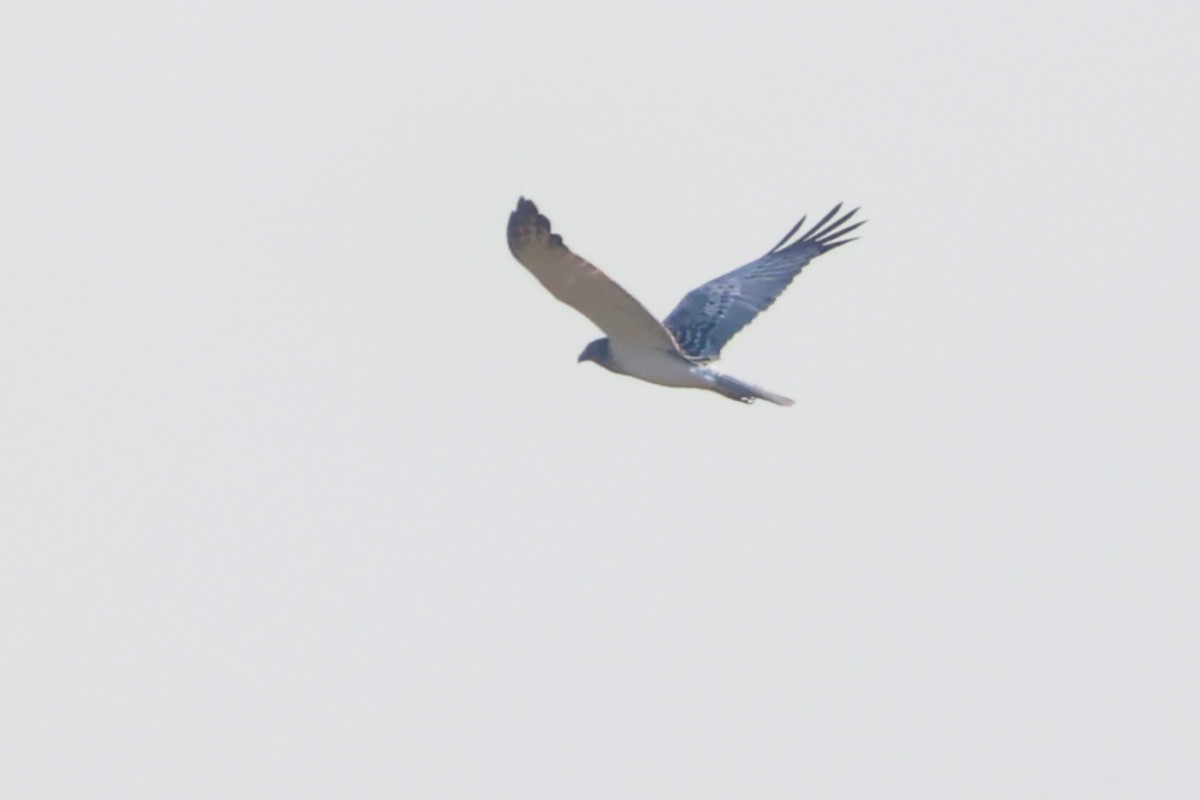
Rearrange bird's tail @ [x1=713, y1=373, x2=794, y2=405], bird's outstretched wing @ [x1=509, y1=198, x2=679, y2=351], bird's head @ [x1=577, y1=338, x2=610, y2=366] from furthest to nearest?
bird's tail @ [x1=713, y1=373, x2=794, y2=405]
bird's head @ [x1=577, y1=338, x2=610, y2=366]
bird's outstretched wing @ [x1=509, y1=198, x2=679, y2=351]

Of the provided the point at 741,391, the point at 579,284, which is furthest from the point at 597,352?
the point at 579,284

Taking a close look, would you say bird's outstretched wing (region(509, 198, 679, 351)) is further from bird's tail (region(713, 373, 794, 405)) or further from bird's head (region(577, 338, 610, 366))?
bird's tail (region(713, 373, 794, 405))

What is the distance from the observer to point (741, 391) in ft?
66.7

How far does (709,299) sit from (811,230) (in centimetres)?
172

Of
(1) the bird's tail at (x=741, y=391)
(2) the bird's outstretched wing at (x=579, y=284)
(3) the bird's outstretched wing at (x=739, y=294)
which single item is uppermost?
(3) the bird's outstretched wing at (x=739, y=294)

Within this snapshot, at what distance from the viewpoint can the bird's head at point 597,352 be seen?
1992cm

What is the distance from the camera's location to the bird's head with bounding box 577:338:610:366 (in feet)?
65.4

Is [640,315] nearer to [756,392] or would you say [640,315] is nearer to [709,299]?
[756,392]

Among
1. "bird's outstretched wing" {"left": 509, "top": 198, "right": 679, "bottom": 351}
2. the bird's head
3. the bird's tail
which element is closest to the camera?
"bird's outstretched wing" {"left": 509, "top": 198, "right": 679, "bottom": 351}

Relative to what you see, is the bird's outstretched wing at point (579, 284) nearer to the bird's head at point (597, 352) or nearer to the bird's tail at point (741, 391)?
the bird's head at point (597, 352)

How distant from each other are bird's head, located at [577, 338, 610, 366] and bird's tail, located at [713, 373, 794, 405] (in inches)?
37.4

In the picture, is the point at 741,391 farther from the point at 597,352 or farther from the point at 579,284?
the point at 579,284

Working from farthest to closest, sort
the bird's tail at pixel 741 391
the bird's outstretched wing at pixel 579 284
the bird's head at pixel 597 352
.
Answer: the bird's tail at pixel 741 391, the bird's head at pixel 597 352, the bird's outstretched wing at pixel 579 284

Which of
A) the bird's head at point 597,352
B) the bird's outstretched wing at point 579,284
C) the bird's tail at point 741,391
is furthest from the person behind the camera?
the bird's tail at point 741,391
